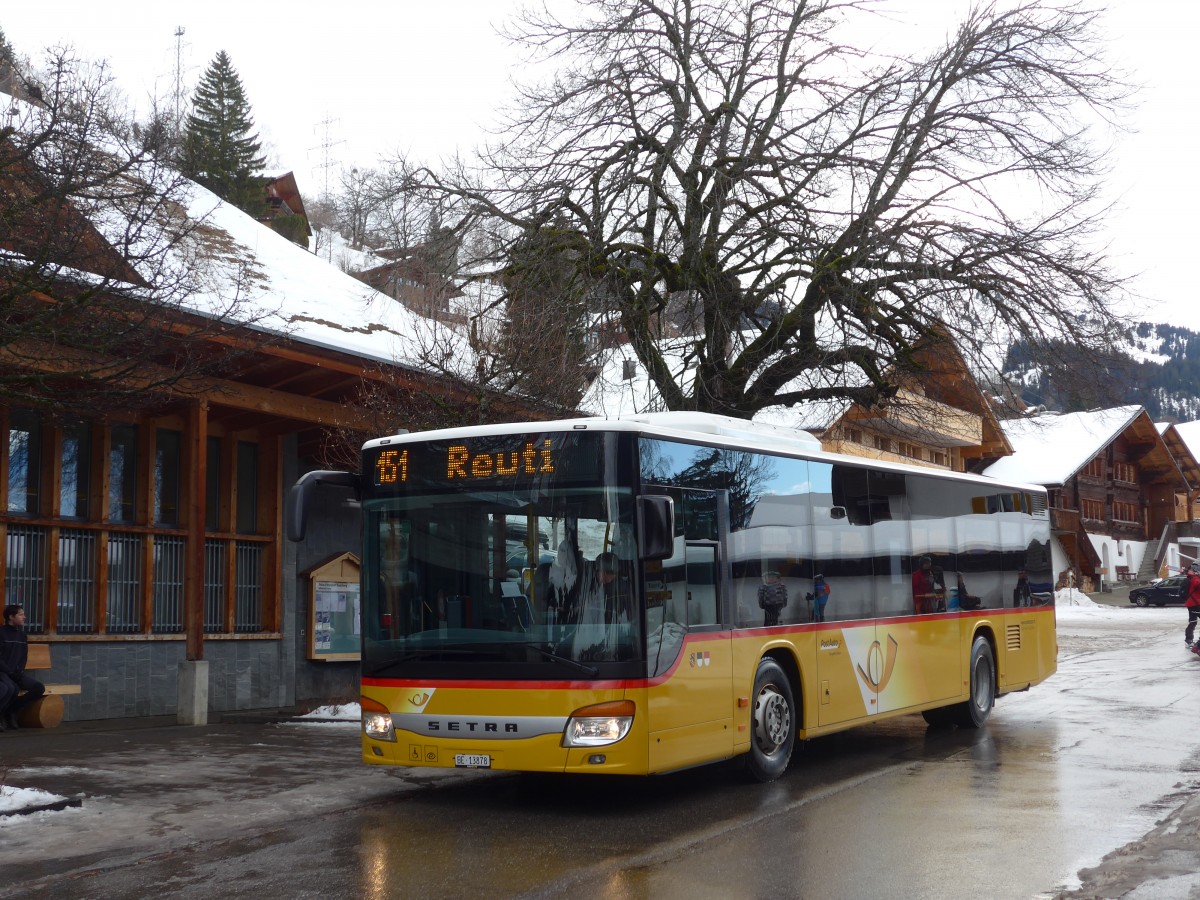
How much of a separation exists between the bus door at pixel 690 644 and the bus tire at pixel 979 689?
5.58 metres

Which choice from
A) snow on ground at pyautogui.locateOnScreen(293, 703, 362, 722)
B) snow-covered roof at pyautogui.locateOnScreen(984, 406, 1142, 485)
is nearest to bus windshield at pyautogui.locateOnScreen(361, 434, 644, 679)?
snow on ground at pyautogui.locateOnScreen(293, 703, 362, 722)

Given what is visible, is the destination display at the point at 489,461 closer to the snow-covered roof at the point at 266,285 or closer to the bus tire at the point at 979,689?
the snow-covered roof at the point at 266,285

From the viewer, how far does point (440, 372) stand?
15.5 m

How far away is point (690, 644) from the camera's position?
9.46 metres

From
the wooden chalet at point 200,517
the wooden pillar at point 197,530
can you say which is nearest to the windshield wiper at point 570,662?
the wooden chalet at point 200,517

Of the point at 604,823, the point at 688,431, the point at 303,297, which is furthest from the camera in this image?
the point at 303,297

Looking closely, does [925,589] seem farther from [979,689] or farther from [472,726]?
[472,726]

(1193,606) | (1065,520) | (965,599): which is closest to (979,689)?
(965,599)

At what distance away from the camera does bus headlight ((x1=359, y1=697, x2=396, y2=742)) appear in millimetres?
9562

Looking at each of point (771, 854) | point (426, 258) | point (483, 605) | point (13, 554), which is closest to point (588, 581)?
point (483, 605)

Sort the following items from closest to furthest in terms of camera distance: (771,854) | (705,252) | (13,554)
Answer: (771,854), (13,554), (705,252)

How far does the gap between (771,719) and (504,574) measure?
113 inches

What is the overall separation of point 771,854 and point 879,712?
4.92 metres

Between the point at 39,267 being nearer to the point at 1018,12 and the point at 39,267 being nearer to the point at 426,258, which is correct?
the point at 426,258
